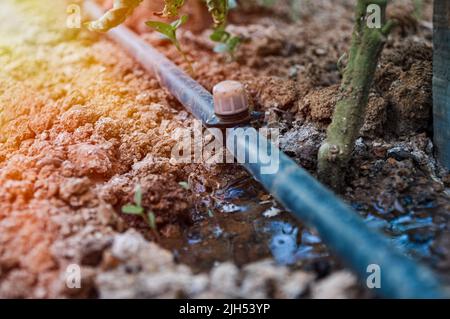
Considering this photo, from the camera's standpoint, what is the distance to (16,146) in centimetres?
220

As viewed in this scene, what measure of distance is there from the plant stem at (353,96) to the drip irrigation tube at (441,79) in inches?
11.2

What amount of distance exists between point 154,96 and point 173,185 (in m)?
0.89

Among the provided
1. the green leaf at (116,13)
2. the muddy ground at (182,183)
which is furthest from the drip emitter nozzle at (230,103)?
A: the green leaf at (116,13)

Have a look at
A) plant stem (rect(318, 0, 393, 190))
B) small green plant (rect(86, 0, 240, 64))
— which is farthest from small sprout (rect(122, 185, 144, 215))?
small green plant (rect(86, 0, 240, 64))

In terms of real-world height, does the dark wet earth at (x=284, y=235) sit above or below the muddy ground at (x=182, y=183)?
below

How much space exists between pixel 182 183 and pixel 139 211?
246 millimetres

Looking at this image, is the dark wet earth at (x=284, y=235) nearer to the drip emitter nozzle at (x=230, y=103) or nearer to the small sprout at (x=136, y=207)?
the small sprout at (x=136, y=207)

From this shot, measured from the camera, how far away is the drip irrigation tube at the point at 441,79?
1831 millimetres

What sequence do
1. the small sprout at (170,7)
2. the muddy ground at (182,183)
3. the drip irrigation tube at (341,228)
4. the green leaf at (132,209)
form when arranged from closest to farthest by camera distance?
1. the drip irrigation tube at (341,228)
2. the muddy ground at (182,183)
3. the green leaf at (132,209)
4. the small sprout at (170,7)

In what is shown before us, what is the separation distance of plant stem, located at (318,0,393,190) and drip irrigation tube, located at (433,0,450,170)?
284mm

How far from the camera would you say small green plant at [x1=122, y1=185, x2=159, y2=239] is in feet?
5.34

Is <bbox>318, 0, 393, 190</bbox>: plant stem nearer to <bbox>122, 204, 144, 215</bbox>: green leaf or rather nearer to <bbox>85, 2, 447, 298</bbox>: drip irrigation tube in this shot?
<bbox>85, 2, 447, 298</bbox>: drip irrigation tube

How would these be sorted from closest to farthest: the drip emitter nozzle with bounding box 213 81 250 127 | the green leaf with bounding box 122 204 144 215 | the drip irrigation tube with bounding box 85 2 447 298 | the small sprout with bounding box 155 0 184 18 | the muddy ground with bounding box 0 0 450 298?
the drip irrigation tube with bounding box 85 2 447 298, the muddy ground with bounding box 0 0 450 298, the green leaf with bounding box 122 204 144 215, the drip emitter nozzle with bounding box 213 81 250 127, the small sprout with bounding box 155 0 184 18
